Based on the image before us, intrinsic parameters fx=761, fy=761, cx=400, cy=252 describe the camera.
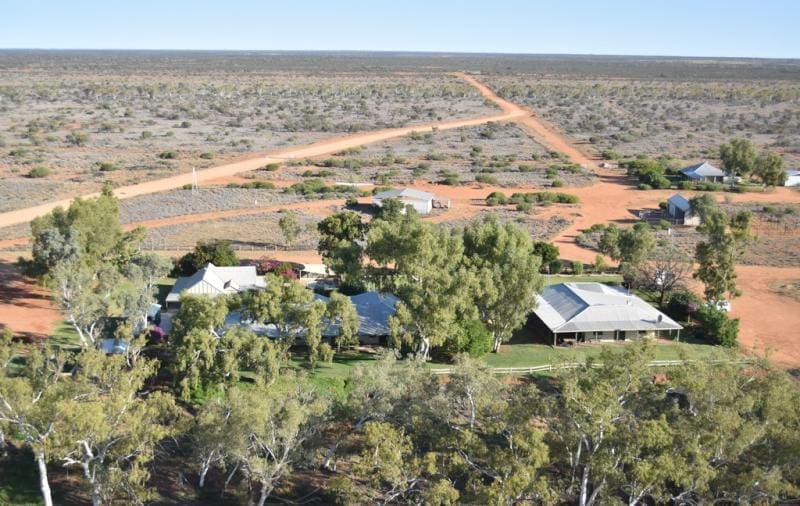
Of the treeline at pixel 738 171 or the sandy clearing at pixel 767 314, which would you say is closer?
the sandy clearing at pixel 767 314

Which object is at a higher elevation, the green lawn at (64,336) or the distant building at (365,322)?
the distant building at (365,322)

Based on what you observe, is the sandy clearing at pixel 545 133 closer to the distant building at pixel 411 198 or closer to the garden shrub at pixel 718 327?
the distant building at pixel 411 198

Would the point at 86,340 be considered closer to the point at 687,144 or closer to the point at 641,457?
the point at 641,457

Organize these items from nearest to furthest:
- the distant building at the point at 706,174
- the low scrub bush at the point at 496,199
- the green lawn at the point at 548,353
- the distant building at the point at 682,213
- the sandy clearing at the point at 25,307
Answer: the green lawn at the point at 548,353, the sandy clearing at the point at 25,307, the distant building at the point at 682,213, the low scrub bush at the point at 496,199, the distant building at the point at 706,174

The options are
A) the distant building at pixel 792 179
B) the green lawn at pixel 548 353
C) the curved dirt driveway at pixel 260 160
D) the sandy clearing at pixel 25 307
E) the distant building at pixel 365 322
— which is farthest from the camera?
the distant building at pixel 792 179

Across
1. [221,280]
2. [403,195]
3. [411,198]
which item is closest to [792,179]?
[411,198]

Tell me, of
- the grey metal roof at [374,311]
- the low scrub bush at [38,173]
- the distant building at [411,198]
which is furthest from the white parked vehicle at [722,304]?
the low scrub bush at [38,173]

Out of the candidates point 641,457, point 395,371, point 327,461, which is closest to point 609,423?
point 641,457
